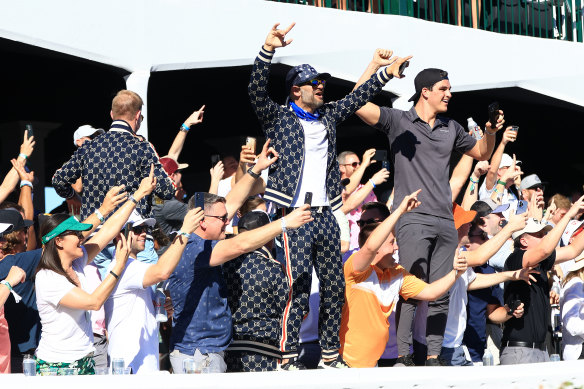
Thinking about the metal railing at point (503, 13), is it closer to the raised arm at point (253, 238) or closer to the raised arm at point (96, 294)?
the raised arm at point (253, 238)

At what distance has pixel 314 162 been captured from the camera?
275 inches

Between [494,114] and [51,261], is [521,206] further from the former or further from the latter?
[51,261]

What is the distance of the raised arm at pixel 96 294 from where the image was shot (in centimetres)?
602

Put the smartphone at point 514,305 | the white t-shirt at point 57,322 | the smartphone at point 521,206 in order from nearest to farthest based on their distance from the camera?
the white t-shirt at point 57,322
the smartphone at point 514,305
the smartphone at point 521,206

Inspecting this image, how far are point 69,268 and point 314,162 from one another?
5.71 ft

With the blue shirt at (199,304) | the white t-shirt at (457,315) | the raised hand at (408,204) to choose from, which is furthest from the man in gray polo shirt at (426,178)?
the blue shirt at (199,304)

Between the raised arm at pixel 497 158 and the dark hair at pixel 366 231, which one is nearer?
the dark hair at pixel 366 231

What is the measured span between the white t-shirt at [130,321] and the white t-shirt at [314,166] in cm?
112

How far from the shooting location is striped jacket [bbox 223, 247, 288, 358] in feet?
22.5

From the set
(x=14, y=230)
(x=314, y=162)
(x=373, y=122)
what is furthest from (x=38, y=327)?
(x=373, y=122)

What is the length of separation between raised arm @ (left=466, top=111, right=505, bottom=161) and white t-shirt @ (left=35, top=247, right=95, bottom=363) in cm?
341


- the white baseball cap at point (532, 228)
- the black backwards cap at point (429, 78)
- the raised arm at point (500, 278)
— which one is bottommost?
the raised arm at point (500, 278)

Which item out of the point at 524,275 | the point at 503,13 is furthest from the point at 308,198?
the point at 503,13

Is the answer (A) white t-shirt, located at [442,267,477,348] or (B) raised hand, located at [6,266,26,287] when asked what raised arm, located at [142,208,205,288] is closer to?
(B) raised hand, located at [6,266,26,287]
